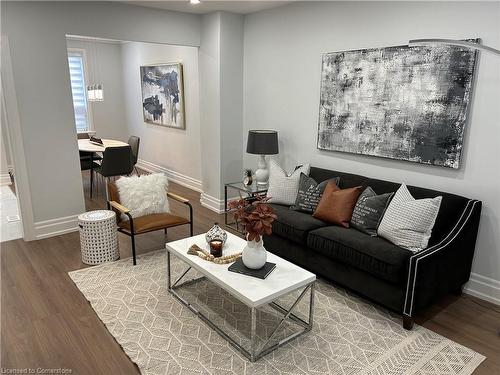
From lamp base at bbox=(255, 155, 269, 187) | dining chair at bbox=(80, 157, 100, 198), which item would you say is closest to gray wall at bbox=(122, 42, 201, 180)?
dining chair at bbox=(80, 157, 100, 198)

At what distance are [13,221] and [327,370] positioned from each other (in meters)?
4.20

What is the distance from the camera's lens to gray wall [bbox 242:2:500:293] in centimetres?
279

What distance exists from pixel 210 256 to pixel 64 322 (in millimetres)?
1134

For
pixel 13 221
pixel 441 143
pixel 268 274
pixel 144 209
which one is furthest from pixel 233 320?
pixel 13 221

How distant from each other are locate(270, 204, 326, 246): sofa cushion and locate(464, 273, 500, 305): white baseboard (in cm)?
128

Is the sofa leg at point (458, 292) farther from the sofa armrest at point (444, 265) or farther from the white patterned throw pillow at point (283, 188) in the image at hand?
the white patterned throw pillow at point (283, 188)

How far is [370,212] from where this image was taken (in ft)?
10.1

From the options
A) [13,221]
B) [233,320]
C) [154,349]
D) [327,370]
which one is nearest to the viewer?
[327,370]

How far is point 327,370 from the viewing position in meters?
2.21

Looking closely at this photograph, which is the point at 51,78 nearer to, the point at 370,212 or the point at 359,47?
the point at 359,47

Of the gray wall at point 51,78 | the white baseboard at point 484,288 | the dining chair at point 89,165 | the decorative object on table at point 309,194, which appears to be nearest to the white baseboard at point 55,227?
the gray wall at point 51,78

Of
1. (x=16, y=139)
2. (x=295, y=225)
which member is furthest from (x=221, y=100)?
(x=16, y=139)

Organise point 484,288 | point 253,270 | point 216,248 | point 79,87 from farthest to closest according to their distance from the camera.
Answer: point 79,87 < point 484,288 < point 216,248 < point 253,270

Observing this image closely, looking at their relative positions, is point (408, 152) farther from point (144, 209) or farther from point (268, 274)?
point (144, 209)
